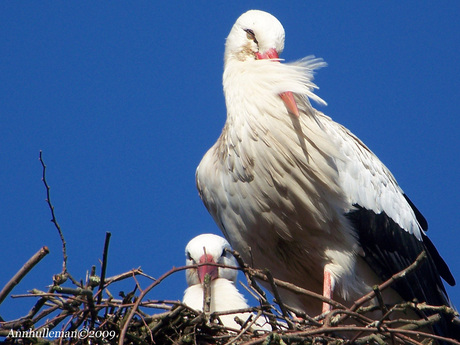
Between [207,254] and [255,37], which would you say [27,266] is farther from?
[207,254]

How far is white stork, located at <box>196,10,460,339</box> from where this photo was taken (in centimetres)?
491

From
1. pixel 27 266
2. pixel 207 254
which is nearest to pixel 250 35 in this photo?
pixel 207 254

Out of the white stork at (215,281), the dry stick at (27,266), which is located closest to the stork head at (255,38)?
the white stork at (215,281)

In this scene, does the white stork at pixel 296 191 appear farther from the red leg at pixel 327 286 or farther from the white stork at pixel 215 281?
the white stork at pixel 215 281

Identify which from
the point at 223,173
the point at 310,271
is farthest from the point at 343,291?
the point at 223,173

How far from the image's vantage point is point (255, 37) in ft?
17.5

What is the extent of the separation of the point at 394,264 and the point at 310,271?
0.47 meters

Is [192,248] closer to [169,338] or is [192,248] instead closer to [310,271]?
[310,271]

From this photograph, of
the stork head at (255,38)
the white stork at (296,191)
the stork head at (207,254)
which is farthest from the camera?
the stork head at (207,254)

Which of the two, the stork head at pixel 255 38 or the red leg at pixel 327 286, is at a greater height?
the stork head at pixel 255 38

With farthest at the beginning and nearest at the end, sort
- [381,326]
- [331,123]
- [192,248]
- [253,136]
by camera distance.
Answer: [192,248] → [331,123] → [253,136] → [381,326]

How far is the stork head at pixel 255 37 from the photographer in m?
5.25

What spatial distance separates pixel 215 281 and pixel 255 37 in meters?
1.61

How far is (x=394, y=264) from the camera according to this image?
517 centimetres
